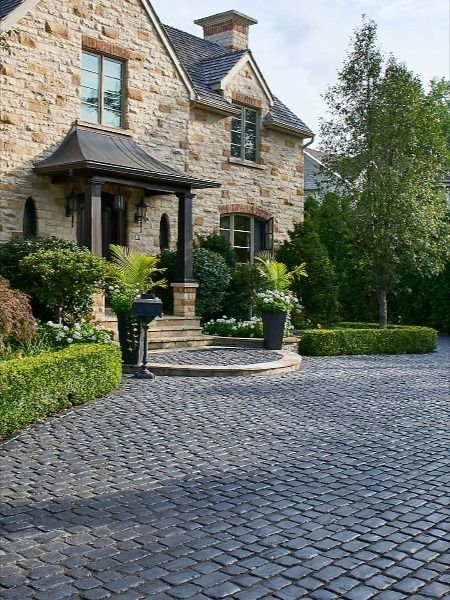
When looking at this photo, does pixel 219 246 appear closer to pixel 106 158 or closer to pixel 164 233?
pixel 164 233

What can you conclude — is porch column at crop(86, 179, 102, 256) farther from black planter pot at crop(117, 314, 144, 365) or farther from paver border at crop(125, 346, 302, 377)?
paver border at crop(125, 346, 302, 377)

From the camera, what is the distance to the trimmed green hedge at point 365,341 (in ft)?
50.5

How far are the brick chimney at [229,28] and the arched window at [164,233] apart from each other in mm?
8210

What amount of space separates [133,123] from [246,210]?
4.70 m

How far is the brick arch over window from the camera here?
19547mm

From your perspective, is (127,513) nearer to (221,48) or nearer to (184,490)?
(184,490)

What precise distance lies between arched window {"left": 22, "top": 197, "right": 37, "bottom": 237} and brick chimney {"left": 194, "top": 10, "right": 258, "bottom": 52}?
10.9 meters

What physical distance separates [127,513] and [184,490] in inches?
26.2

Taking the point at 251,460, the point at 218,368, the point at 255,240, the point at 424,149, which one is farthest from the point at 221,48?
Result: the point at 251,460

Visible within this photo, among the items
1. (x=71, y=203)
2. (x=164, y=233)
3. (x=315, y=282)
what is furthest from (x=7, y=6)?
(x=315, y=282)

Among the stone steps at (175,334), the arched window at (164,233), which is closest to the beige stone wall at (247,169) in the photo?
the arched window at (164,233)

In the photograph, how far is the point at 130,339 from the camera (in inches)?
455

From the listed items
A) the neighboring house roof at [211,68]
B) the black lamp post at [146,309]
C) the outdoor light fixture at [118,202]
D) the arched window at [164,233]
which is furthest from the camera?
the neighboring house roof at [211,68]

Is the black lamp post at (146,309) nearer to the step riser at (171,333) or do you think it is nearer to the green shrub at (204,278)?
the step riser at (171,333)
